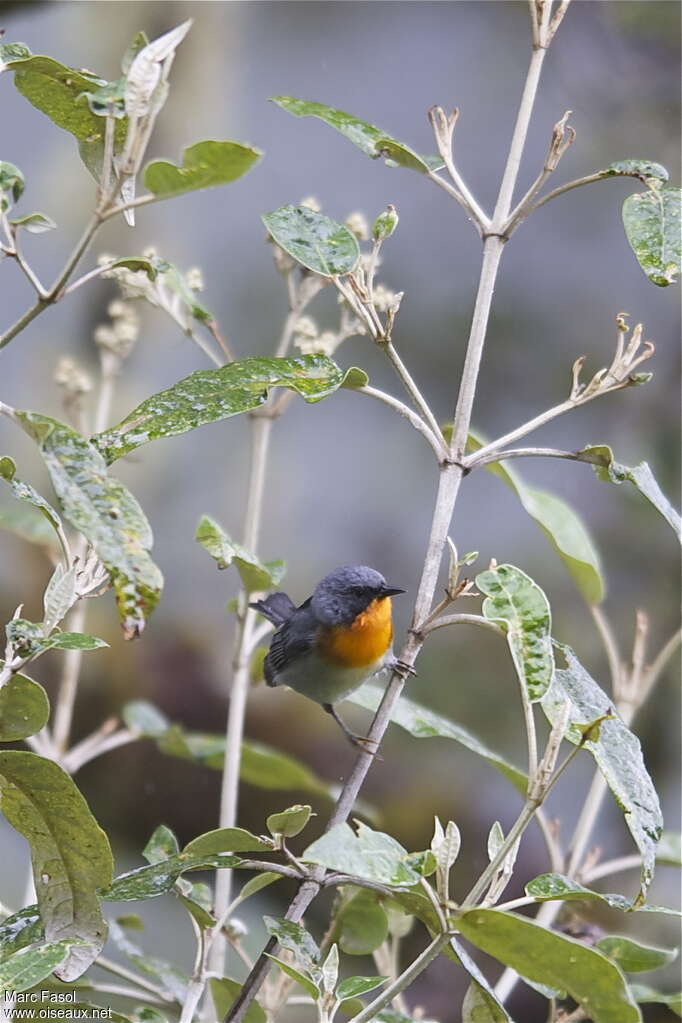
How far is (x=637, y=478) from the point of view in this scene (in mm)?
859

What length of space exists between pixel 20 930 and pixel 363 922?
332 mm

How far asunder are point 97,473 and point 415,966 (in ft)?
1.23

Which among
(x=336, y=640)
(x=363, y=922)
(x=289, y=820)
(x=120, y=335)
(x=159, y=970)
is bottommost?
(x=159, y=970)

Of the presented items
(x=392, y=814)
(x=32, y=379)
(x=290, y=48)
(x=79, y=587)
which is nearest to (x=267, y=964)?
(x=79, y=587)

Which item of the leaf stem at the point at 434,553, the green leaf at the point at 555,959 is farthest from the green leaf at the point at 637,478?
the green leaf at the point at 555,959

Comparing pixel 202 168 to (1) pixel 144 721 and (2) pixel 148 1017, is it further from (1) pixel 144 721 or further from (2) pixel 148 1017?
(1) pixel 144 721

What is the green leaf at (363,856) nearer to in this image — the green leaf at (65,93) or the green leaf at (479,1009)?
the green leaf at (479,1009)

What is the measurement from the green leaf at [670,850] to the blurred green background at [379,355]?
4.40 feet

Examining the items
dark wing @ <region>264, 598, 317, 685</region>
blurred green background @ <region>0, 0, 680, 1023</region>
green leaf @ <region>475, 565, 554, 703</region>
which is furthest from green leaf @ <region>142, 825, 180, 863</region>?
blurred green background @ <region>0, 0, 680, 1023</region>

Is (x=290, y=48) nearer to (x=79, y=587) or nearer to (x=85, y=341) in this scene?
(x=85, y=341)

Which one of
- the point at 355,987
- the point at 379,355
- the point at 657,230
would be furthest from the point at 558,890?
the point at 379,355

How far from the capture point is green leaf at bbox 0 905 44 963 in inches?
30.8

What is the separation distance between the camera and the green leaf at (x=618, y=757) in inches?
27.8

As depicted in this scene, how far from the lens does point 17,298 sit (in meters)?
2.77
